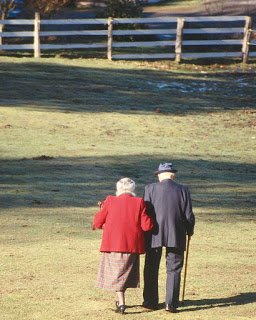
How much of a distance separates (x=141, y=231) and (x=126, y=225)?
202mm

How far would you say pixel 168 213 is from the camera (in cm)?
1254

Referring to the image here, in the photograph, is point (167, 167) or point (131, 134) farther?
point (131, 134)

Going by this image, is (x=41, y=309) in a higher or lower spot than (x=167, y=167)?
lower

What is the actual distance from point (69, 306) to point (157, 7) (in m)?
52.5

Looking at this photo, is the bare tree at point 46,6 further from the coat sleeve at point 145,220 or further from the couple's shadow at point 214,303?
the coat sleeve at point 145,220

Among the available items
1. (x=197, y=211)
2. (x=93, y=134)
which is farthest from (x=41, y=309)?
(x=93, y=134)

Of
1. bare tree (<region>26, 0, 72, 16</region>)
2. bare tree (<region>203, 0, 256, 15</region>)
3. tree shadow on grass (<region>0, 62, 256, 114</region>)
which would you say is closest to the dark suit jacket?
tree shadow on grass (<region>0, 62, 256, 114</region>)

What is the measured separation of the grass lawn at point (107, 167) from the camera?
45.5 ft

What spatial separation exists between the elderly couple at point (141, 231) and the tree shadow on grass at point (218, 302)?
517mm

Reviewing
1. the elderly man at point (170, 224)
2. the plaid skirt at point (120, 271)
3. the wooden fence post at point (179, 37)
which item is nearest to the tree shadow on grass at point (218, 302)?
the elderly man at point (170, 224)

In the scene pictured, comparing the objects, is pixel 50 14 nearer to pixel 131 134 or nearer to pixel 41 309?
pixel 131 134

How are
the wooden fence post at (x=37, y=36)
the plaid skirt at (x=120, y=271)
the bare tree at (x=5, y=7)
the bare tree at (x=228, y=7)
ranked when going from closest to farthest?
the plaid skirt at (x=120, y=271), the wooden fence post at (x=37, y=36), the bare tree at (x=5, y=7), the bare tree at (x=228, y=7)

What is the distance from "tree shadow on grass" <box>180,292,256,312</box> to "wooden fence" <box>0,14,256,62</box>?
26935 mm

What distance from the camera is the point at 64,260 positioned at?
51.3ft
